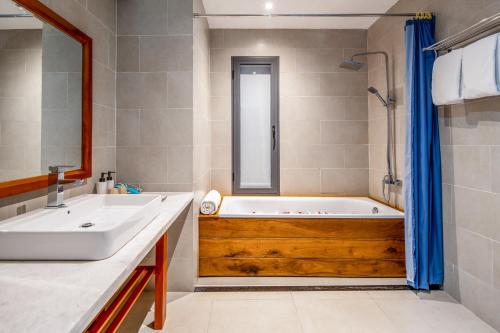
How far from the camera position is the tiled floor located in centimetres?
201

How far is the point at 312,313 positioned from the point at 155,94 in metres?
2.04

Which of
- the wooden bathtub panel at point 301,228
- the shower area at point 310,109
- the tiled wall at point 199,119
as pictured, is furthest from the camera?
the shower area at point 310,109

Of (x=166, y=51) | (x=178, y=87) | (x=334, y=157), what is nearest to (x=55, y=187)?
(x=178, y=87)

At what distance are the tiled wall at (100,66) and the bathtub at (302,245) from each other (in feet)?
3.12

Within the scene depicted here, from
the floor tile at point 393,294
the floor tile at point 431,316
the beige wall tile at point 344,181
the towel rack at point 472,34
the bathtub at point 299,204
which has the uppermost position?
A: the towel rack at point 472,34

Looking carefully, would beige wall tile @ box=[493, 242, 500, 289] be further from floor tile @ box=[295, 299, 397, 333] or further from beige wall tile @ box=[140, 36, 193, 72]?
beige wall tile @ box=[140, 36, 193, 72]

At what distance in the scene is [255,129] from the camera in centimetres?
377

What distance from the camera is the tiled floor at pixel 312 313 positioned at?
201 centimetres

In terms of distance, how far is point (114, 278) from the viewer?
0.91 metres

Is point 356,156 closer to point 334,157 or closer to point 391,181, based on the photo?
point 334,157

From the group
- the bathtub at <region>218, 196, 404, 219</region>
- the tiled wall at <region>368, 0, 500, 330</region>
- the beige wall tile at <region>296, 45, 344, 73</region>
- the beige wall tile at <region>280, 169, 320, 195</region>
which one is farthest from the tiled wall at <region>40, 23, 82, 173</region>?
the tiled wall at <region>368, 0, 500, 330</region>

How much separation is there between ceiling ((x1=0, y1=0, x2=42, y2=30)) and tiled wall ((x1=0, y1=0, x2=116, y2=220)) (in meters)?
0.24

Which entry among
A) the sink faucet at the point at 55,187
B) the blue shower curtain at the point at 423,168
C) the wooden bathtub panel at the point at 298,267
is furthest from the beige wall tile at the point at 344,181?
the sink faucet at the point at 55,187

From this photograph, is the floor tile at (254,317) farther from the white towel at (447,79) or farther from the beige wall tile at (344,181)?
the white towel at (447,79)
